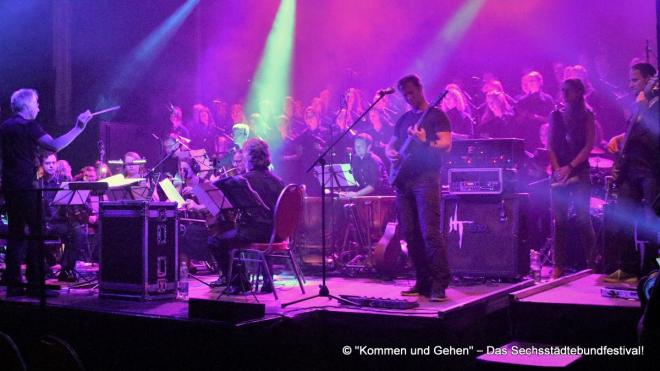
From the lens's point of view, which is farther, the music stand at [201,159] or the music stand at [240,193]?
the music stand at [201,159]

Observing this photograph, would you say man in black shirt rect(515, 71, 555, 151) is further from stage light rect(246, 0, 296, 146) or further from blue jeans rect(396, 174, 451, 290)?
stage light rect(246, 0, 296, 146)

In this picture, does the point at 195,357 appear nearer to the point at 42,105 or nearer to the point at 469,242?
the point at 469,242

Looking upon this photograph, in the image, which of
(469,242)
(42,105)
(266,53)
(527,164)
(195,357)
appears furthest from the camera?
(266,53)

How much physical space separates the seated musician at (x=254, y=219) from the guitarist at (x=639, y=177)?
3605 mm

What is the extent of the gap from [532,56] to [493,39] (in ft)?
3.15

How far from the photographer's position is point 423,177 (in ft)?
21.4

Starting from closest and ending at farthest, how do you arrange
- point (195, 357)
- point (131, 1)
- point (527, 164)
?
point (195, 357)
point (527, 164)
point (131, 1)

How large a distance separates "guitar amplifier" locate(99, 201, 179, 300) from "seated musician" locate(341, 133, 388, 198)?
318cm

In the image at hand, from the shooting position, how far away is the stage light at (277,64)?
16.8m

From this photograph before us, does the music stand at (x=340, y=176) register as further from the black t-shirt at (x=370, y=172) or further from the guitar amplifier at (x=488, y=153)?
the guitar amplifier at (x=488, y=153)

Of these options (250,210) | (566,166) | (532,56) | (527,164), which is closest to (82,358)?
(250,210)

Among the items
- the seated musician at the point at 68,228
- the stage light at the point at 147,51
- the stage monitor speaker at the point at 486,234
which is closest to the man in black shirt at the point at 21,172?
the seated musician at the point at 68,228

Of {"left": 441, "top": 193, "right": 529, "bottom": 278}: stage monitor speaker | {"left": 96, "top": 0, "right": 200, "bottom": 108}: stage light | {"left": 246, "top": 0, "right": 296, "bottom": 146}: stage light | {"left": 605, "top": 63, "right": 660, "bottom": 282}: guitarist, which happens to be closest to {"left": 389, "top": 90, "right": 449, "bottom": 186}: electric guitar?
{"left": 441, "top": 193, "right": 529, "bottom": 278}: stage monitor speaker

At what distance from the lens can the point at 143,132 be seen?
47.9 feet
